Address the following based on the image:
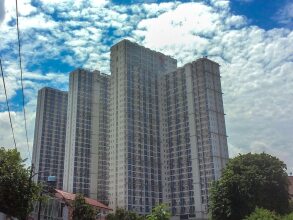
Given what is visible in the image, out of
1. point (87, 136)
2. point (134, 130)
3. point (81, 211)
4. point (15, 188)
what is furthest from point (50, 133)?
point (15, 188)

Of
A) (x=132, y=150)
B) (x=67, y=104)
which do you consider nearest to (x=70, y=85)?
(x=67, y=104)

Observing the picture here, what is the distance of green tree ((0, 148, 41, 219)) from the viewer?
39.6 m

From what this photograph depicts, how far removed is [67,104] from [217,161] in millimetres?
79627

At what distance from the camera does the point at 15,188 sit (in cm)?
3988

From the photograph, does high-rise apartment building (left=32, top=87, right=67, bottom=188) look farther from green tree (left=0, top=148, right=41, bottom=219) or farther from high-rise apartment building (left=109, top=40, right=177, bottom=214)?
green tree (left=0, top=148, right=41, bottom=219)

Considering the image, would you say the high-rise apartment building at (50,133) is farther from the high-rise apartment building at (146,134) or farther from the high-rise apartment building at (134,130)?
the high-rise apartment building at (134,130)

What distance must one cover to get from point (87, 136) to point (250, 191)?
107120 mm

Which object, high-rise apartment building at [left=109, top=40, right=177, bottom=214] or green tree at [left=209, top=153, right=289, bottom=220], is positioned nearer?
green tree at [left=209, top=153, right=289, bottom=220]

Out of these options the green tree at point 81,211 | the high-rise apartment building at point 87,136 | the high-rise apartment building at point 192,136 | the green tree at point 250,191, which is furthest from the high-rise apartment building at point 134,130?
the green tree at point 250,191

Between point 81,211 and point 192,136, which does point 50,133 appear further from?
point 81,211

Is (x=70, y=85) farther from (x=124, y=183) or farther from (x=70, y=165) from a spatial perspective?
(x=124, y=183)

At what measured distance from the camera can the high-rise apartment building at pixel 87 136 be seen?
149375 millimetres

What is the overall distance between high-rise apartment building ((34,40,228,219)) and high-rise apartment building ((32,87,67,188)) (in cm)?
535

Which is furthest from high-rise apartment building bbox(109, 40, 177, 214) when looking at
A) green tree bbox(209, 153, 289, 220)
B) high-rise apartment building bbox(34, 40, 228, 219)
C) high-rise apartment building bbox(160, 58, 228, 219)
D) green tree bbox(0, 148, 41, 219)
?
green tree bbox(0, 148, 41, 219)
